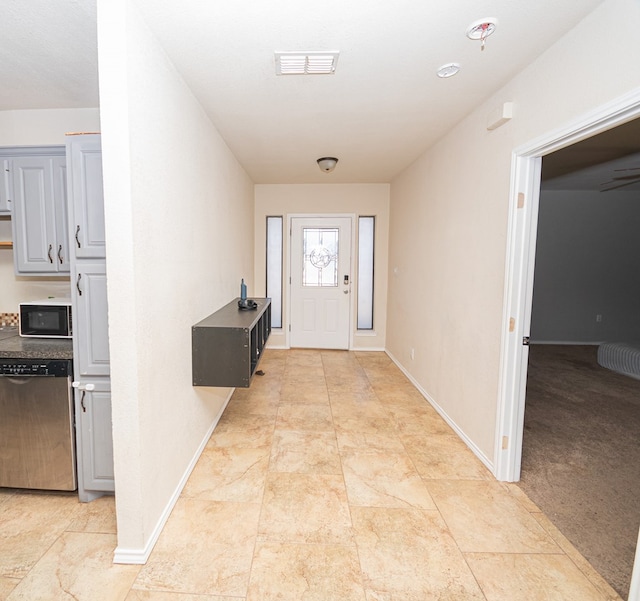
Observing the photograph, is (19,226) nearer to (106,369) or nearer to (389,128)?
(106,369)

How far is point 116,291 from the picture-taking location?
57.7 inches

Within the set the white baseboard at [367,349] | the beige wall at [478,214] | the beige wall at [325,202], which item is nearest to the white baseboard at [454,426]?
the beige wall at [478,214]

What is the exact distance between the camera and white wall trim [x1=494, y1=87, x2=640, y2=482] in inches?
79.8

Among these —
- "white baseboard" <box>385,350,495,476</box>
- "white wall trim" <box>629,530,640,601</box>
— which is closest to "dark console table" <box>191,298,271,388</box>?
"white baseboard" <box>385,350,495,476</box>

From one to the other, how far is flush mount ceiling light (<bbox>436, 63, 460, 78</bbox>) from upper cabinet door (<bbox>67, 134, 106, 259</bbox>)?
189 centimetres

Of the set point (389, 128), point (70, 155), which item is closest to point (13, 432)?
point (70, 155)

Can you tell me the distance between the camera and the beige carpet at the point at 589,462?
5.66ft

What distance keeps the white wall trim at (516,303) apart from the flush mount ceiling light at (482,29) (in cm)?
59

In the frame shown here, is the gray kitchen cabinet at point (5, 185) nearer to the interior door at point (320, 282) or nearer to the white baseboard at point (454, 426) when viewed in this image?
the interior door at point (320, 282)

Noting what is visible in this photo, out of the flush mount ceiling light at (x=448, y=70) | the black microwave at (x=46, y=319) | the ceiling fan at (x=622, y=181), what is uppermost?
the ceiling fan at (x=622, y=181)

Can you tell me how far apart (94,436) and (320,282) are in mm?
3682

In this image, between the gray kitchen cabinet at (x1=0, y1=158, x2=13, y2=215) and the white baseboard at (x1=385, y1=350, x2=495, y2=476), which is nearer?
the gray kitchen cabinet at (x1=0, y1=158, x2=13, y2=215)

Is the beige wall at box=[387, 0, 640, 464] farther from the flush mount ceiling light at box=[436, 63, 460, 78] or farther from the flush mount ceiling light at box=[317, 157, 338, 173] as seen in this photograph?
the flush mount ceiling light at box=[317, 157, 338, 173]

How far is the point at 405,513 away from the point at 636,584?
3.16ft
